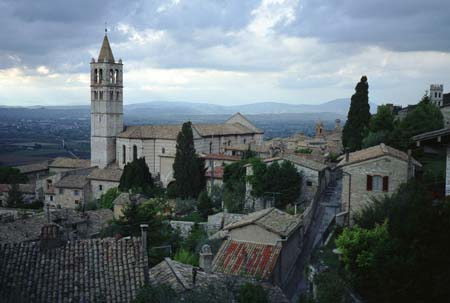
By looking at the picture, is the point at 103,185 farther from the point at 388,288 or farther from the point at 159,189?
the point at 388,288

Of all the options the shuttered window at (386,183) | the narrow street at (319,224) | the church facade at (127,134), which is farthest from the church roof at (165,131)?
the shuttered window at (386,183)

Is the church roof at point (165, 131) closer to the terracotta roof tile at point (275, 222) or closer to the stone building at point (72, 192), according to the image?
the stone building at point (72, 192)

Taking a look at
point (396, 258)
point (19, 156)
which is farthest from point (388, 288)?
point (19, 156)

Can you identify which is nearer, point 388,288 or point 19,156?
point 388,288

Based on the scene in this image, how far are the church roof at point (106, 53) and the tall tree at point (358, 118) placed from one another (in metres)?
36.2

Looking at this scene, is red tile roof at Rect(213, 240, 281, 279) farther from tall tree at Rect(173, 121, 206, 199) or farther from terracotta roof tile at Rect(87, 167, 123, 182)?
terracotta roof tile at Rect(87, 167, 123, 182)

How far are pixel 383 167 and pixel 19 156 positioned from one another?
102452 millimetres

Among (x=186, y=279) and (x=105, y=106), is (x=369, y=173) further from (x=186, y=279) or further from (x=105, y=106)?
(x=105, y=106)

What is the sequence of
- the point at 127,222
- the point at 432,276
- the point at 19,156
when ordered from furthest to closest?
the point at 19,156 → the point at 127,222 → the point at 432,276

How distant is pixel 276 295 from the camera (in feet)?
44.4

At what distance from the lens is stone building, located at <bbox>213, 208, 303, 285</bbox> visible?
61.0 ft

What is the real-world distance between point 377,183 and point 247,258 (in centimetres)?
767

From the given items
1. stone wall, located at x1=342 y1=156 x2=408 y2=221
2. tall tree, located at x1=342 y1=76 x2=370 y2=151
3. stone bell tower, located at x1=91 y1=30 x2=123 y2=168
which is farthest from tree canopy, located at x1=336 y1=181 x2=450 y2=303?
stone bell tower, located at x1=91 y1=30 x2=123 y2=168

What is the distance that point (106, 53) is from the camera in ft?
210
